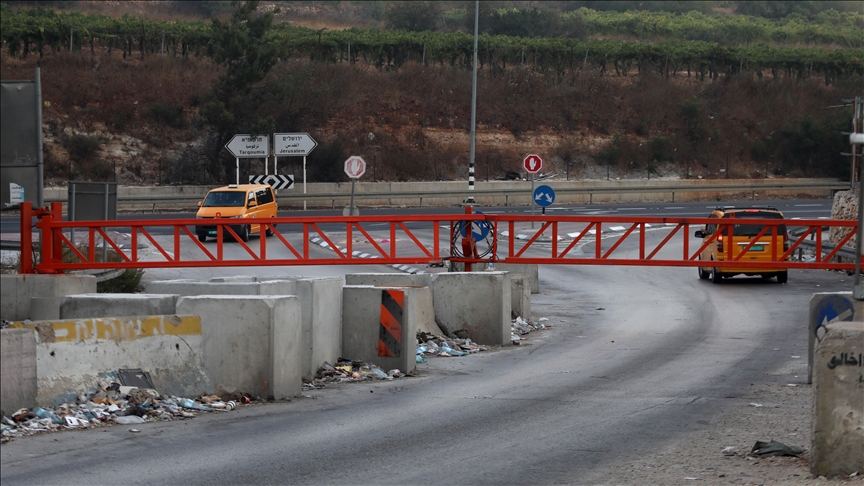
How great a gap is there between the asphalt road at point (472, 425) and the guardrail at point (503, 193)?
2697 centimetres

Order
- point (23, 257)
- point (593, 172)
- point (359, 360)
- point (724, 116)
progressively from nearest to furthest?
point (359, 360)
point (23, 257)
point (593, 172)
point (724, 116)

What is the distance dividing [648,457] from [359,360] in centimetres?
510

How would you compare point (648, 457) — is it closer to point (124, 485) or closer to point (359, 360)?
point (124, 485)

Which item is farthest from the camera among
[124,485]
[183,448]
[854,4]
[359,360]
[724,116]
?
[854,4]

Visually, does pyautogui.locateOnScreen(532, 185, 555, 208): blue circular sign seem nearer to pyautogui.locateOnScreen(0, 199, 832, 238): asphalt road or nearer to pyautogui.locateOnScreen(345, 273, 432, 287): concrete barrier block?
pyautogui.locateOnScreen(0, 199, 832, 238): asphalt road

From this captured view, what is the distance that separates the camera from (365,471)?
697 centimetres

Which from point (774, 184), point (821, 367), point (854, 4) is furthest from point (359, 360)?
point (854, 4)

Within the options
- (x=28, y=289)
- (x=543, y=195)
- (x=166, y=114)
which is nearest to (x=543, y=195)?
(x=543, y=195)

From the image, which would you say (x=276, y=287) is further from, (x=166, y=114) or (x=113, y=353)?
(x=166, y=114)

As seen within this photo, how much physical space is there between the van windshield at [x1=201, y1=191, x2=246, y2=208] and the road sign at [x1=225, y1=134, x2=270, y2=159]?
272 inches

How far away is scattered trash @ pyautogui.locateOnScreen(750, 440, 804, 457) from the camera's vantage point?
24.9 ft

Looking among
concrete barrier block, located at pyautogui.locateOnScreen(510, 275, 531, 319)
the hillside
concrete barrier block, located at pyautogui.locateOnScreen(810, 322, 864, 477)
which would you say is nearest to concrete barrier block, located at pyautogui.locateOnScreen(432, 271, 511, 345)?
concrete barrier block, located at pyautogui.locateOnScreen(510, 275, 531, 319)

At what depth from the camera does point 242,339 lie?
952 cm

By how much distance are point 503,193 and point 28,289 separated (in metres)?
33.4
